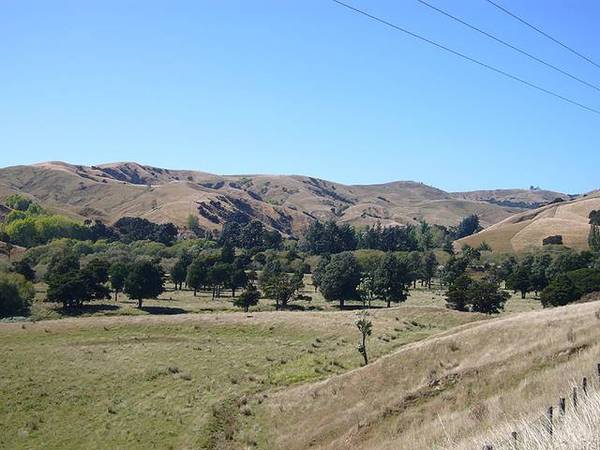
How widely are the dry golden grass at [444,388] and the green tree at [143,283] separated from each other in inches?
2087

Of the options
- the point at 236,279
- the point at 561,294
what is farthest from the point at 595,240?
the point at 236,279

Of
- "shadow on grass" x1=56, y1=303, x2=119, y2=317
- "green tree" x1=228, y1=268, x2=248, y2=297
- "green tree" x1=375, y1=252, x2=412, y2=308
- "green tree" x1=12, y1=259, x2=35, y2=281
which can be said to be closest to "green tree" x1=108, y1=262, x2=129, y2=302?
"shadow on grass" x1=56, y1=303, x2=119, y2=317

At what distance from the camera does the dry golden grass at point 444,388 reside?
23031 millimetres

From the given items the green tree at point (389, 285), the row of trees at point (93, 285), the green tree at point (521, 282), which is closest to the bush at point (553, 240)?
the green tree at point (521, 282)

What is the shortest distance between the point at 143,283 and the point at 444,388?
67.2m

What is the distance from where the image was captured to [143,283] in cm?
9050

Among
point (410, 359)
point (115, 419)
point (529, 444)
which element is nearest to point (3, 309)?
point (115, 419)

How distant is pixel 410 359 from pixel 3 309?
6438 centimetres

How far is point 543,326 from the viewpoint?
38.9m

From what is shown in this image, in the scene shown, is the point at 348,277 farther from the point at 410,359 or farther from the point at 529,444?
the point at 529,444

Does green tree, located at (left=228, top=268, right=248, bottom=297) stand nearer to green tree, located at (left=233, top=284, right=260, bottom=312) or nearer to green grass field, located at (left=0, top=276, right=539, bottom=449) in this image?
green tree, located at (left=233, top=284, right=260, bottom=312)

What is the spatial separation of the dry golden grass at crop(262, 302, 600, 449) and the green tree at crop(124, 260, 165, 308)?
174ft

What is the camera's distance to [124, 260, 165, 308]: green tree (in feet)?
293

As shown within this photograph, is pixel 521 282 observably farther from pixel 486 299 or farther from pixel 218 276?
pixel 218 276
